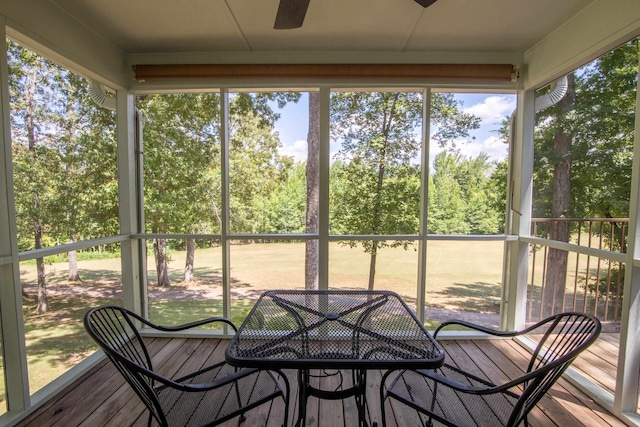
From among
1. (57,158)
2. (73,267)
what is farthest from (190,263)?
(57,158)

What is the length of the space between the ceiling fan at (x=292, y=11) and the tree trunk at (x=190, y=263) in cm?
230

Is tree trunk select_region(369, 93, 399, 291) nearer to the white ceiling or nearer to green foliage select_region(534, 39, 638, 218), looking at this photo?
the white ceiling

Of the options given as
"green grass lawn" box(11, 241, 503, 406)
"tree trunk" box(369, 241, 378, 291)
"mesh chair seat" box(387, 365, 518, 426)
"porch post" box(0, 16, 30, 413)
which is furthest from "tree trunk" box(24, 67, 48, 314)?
"tree trunk" box(369, 241, 378, 291)

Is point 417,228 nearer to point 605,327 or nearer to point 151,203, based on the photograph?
point 605,327

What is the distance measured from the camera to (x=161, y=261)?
3.22 meters

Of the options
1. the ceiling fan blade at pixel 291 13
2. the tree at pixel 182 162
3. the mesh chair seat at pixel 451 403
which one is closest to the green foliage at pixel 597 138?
the mesh chair seat at pixel 451 403

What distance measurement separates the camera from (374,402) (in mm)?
1830

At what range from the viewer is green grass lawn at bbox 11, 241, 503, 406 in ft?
8.73

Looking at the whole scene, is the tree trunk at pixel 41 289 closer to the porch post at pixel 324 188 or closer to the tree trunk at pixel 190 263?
the tree trunk at pixel 190 263

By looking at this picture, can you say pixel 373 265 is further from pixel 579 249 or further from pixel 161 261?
pixel 161 261

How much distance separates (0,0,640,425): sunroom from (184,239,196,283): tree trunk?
18 mm

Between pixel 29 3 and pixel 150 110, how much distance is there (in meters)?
1.30

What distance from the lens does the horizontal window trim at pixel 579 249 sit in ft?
5.92

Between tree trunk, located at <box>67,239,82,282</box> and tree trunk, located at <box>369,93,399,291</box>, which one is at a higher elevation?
tree trunk, located at <box>369,93,399,291</box>
